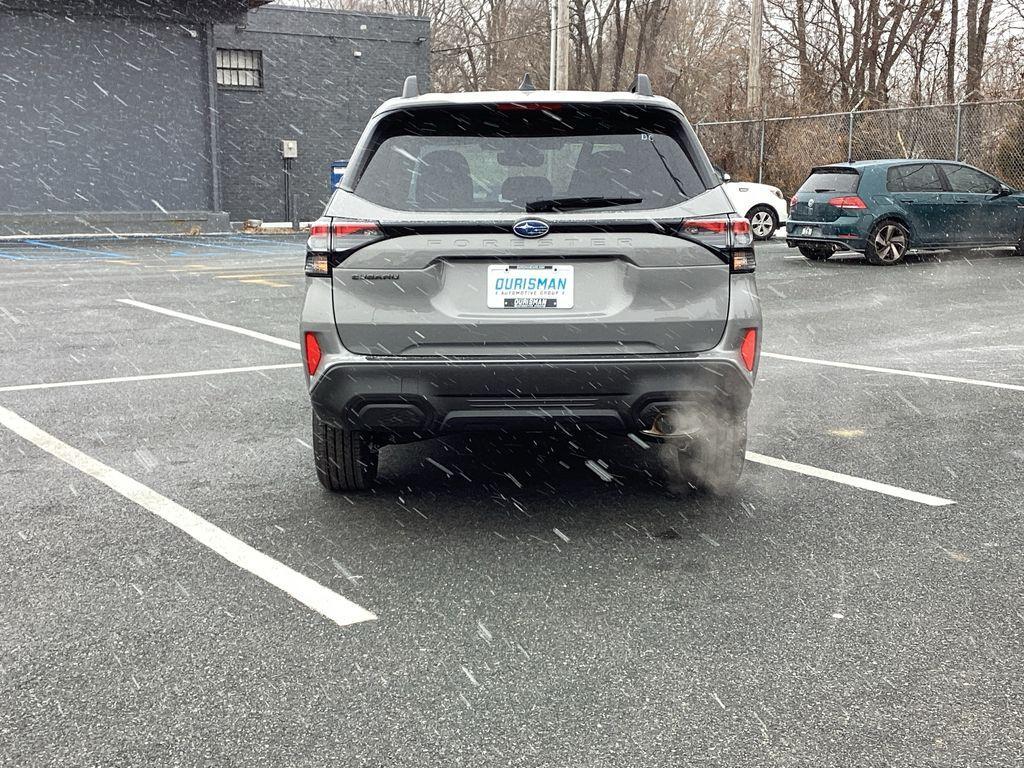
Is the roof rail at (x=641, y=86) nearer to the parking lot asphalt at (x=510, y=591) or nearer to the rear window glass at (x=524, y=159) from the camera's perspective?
the rear window glass at (x=524, y=159)

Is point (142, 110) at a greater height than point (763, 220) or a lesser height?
greater

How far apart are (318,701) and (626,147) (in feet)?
8.33

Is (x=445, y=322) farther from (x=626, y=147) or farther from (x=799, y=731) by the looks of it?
(x=799, y=731)

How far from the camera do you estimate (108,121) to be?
26.0m

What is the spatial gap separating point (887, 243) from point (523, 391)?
1375cm

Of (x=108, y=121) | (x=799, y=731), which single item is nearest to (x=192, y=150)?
(x=108, y=121)

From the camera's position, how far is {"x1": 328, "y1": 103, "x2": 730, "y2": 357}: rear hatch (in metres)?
4.33

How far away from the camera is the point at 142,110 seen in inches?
1038

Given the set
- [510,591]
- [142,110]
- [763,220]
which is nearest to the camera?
[510,591]

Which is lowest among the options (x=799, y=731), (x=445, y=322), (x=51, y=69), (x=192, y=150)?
(x=799, y=731)

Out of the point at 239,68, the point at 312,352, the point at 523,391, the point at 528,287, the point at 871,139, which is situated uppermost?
the point at 239,68

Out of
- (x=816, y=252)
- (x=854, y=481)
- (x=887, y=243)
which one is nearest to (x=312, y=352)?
(x=854, y=481)

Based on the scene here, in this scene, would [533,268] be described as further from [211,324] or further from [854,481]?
[211,324]

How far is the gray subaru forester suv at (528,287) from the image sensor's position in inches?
171
